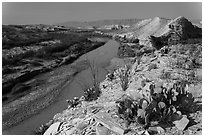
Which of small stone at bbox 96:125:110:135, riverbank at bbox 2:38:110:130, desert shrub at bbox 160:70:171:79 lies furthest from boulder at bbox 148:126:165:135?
riverbank at bbox 2:38:110:130

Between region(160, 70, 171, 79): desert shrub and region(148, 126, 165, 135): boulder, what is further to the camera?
region(160, 70, 171, 79): desert shrub

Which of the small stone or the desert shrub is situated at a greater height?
the desert shrub

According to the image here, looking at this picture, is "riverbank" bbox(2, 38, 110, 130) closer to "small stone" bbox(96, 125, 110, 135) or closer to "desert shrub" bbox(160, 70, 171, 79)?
"small stone" bbox(96, 125, 110, 135)

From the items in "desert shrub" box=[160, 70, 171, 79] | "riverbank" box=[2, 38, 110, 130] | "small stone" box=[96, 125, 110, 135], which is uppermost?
"desert shrub" box=[160, 70, 171, 79]

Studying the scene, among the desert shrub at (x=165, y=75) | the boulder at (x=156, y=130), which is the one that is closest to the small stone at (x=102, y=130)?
the boulder at (x=156, y=130)

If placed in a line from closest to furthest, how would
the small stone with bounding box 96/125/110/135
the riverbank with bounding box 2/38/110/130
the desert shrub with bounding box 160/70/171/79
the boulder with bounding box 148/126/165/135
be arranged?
the boulder with bounding box 148/126/165/135 → the small stone with bounding box 96/125/110/135 → the desert shrub with bounding box 160/70/171/79 → the riverbank with bounding box 2/38/110/130

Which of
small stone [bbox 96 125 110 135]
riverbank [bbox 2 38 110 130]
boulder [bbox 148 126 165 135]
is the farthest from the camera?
riverbank [bbox 2 38 110 130]

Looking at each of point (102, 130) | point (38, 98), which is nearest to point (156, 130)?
point (102, 130)

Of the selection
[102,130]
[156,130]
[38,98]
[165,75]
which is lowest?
[38,98]

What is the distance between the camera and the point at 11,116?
373 inches

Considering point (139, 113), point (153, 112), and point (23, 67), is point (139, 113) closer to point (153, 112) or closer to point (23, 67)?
point (153, 112)

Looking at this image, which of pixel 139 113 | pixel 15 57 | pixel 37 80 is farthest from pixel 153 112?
pixel 15 57

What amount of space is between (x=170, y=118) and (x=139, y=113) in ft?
2.05

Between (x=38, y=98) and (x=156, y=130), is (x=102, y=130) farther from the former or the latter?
(x=38, y=98)
